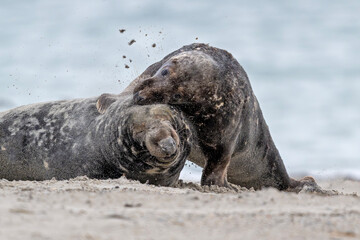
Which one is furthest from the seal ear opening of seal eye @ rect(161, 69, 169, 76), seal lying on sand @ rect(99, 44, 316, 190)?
seal eye @ rect(161, 69, 169, 76)

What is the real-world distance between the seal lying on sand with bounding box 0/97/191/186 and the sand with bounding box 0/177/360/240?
1767 millimetres

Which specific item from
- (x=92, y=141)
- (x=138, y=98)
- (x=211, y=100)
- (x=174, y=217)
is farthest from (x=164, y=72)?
(x=174, y=217)

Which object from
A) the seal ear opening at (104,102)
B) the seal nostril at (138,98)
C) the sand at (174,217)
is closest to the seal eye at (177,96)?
the seal nostril at (138,98)

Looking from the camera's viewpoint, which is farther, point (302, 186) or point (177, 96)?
point (302, 186)

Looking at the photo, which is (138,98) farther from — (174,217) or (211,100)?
(174,217)

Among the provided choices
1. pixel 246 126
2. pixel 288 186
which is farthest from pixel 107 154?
pixel 288 186

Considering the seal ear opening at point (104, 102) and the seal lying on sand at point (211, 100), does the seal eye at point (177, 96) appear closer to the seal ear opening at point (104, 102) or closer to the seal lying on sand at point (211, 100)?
the seal lying on sand at point (211, 100)

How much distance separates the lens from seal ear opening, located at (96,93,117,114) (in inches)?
285

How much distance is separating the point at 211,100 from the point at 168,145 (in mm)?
1296

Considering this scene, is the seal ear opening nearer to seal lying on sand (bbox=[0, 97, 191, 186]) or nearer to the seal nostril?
seal lying on sand (bbox=[0, 97, 191, 186])

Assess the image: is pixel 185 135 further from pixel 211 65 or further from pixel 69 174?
pixel 69 174

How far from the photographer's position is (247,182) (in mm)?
8867

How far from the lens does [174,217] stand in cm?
354

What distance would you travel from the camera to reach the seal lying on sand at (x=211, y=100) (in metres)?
6.80
